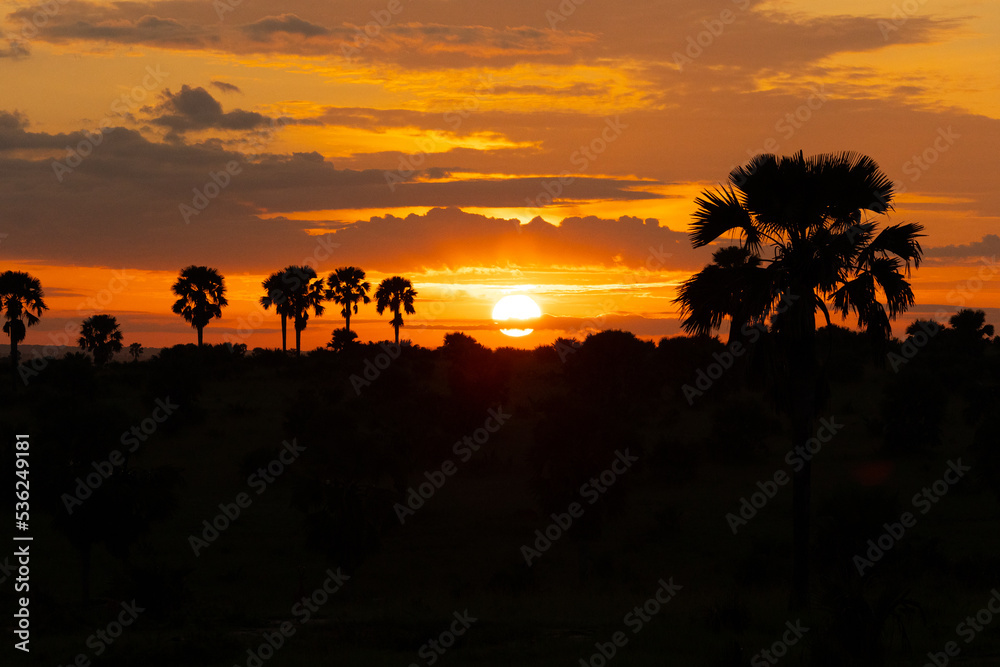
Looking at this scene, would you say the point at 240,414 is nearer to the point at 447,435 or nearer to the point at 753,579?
the point at 447,435

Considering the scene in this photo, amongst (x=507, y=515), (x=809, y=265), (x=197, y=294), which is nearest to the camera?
(x=809, y=265)

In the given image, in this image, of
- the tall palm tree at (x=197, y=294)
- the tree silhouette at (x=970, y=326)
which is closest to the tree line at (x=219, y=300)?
the tall palm tree at (x=197, y=294)

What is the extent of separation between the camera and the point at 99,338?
356 feet

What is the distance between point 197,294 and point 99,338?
30.6 meters

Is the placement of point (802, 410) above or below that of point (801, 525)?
above

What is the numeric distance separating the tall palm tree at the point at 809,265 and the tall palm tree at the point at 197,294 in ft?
244

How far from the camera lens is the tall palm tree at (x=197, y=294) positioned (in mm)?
85312

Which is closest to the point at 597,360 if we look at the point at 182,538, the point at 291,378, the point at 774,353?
the point at 291,378

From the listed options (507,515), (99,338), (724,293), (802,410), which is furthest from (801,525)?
(99,338)

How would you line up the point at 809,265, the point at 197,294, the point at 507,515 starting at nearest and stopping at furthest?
the point at 809,265 < the point at 507,515 < the point at 197,294

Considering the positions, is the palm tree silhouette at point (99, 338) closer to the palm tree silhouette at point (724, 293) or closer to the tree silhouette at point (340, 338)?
the tree silhouette at point (340, 338)

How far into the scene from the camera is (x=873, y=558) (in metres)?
28.6

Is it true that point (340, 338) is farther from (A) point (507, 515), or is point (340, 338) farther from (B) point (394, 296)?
(A) point (507, 515)

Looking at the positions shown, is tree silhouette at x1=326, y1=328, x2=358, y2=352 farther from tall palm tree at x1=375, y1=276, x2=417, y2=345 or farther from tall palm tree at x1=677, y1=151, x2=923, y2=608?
tall palm tree at x1=677, y1=151, x2=923, y2=608
